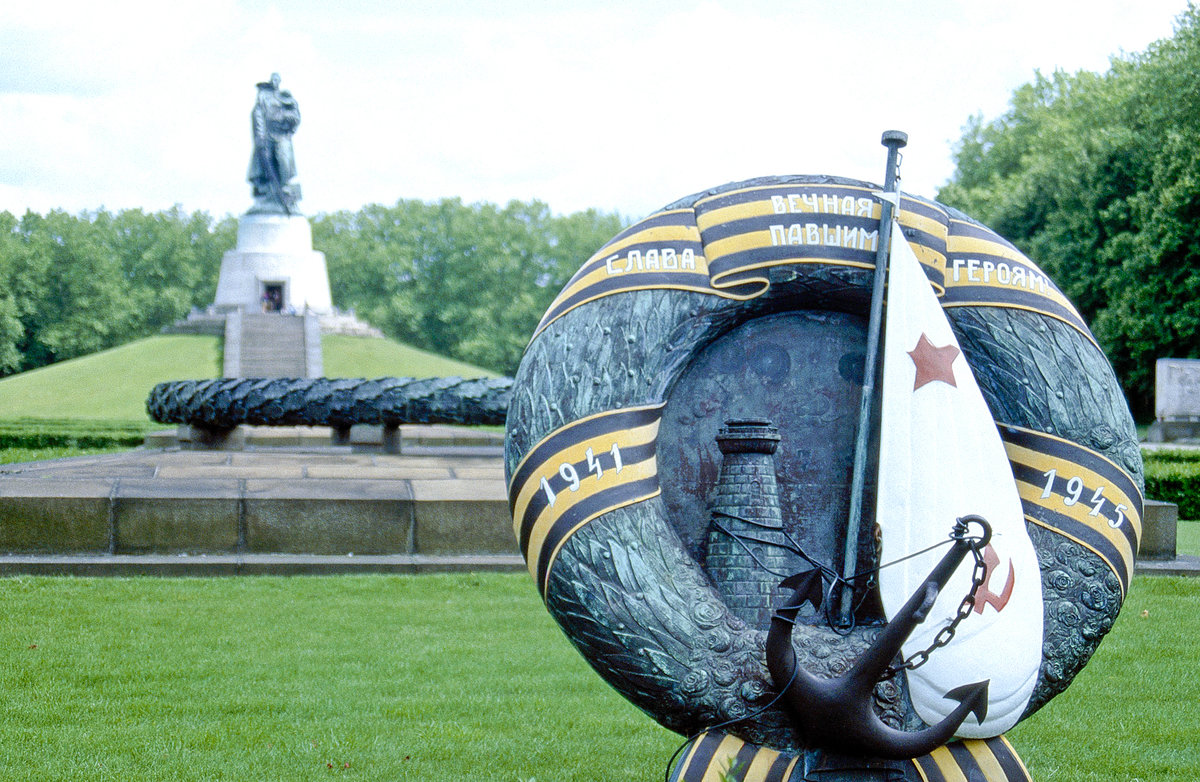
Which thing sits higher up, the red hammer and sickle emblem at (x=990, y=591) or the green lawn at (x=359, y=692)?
the red hammer and sickle emblem at (x=990, y=591)

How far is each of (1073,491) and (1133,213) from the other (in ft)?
97.3

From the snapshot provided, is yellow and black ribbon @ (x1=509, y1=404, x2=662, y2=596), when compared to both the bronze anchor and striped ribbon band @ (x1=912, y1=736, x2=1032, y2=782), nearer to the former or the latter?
the bronze anchor

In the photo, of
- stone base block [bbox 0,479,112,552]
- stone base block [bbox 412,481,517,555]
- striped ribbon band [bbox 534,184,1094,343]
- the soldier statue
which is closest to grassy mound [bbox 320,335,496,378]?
the soldier statue

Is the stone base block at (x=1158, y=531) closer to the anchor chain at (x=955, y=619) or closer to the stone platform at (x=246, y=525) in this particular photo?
the stone platform at (x=246, y=525)

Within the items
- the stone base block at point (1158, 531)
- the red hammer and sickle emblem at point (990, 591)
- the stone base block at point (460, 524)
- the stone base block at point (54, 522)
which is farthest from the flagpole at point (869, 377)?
the stone base block at point (1158, 531)

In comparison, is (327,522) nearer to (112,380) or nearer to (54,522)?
(54,522)

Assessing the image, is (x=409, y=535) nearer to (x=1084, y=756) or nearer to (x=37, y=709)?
(x=37, y=709)

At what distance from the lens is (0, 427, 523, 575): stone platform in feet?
26.9

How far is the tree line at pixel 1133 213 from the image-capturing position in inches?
1139

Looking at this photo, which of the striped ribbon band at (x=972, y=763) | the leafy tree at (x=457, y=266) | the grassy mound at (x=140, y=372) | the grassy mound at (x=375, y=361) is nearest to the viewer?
the striped ribbon band at (x=972, y=763)

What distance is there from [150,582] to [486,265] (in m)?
53.2

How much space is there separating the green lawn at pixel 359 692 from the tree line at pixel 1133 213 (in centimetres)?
2387

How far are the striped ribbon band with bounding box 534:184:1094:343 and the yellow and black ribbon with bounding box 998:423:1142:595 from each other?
44cm

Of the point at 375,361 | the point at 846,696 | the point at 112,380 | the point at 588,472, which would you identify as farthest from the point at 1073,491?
the point at 375,361
